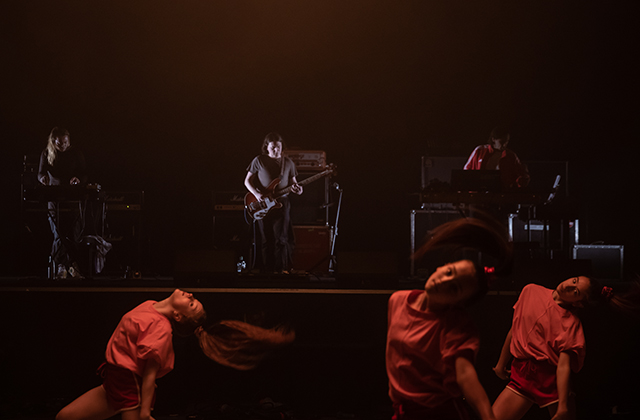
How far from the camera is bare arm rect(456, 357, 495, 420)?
183 centimetres

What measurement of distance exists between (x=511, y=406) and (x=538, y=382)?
214 mm

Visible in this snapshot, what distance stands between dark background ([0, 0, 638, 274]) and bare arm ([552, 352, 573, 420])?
4.34m

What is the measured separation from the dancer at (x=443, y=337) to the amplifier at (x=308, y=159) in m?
5.28

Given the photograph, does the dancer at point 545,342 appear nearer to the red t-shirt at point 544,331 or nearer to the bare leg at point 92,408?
the red t-shirt at point 544,331

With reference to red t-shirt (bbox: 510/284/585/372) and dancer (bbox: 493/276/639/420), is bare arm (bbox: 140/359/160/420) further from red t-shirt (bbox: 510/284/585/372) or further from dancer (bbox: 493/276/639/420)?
red t-shirt (bbox: 510/284/585/372)

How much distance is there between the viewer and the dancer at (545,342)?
279 centimetres

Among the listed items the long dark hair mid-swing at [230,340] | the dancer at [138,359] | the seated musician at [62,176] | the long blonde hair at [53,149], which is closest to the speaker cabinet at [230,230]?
the seated musician at [62,176]

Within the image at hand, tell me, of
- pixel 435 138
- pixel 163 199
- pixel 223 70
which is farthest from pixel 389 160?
pixel 163 199

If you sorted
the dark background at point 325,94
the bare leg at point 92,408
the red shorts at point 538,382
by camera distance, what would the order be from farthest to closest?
the dark background at point 325,94 < the red shorts at point 538,382 < the bare leg at point 92,408

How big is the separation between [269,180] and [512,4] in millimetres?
3470

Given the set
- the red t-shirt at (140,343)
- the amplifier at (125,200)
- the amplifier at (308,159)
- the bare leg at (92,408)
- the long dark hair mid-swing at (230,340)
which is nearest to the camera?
the red t-shirt at (140,343)

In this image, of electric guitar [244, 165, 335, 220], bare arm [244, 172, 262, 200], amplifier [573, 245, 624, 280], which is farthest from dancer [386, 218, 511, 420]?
amplifier [573, 245, 624, 280]

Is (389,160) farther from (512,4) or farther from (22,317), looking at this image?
(22,317)

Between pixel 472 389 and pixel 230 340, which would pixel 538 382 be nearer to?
pixel 472 389
